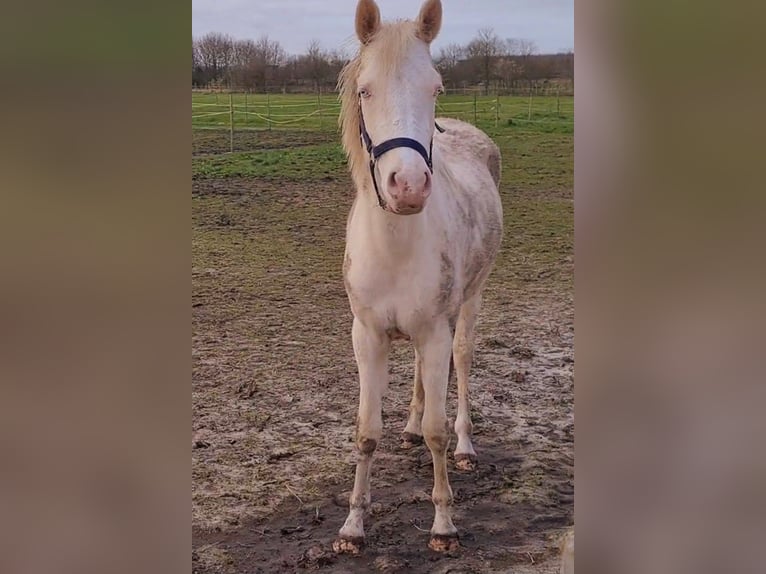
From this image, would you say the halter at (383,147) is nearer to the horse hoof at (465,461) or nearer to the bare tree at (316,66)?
the horse hoof at (465,461)

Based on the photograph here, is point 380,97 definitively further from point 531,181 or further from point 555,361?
point 531,181

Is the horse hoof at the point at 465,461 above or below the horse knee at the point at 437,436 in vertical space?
below

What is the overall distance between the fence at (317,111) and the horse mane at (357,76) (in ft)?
33.3

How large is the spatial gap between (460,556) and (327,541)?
21.7 inches

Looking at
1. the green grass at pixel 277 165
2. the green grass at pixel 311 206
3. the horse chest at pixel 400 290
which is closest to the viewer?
the horse chest at pixel 400 290

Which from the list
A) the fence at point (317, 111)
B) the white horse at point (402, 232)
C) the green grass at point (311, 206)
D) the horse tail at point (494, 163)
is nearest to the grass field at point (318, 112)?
the fence at point (317, 111)

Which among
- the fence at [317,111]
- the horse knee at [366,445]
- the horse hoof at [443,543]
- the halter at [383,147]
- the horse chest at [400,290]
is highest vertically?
the fence at [317,111]

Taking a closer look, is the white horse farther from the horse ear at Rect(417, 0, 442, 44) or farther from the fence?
the fence

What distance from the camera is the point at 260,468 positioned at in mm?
3289

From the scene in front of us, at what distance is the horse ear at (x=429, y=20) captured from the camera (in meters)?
2.14

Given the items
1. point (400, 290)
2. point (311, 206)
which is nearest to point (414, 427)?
point (400, 290)

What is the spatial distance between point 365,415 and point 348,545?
533mm

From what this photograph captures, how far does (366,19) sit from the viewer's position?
2.17 metres
